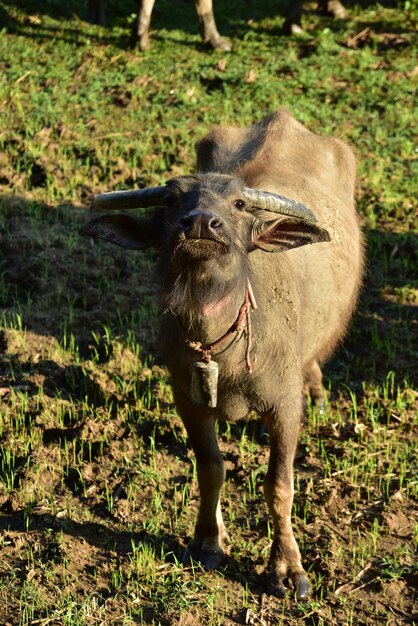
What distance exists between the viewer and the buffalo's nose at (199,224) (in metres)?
3.59

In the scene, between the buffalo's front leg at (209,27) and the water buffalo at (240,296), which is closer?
the water buffalo at (240,296)

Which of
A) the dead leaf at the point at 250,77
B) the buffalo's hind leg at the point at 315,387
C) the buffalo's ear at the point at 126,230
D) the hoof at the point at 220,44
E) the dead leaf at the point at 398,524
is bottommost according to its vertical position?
the dead leaf at the point at 398,524

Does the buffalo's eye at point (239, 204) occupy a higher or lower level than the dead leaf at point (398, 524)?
higher

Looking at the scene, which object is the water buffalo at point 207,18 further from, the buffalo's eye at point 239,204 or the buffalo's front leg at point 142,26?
the buffalo's eye at point 239,204

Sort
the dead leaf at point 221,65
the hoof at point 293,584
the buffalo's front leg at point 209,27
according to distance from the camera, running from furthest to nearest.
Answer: the buffalo's front leg at point 209,27 < the dead leaf at point 221,65 < the hoof at point 293,584

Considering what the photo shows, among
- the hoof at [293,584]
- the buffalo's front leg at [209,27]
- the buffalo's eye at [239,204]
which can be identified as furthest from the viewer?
the buffalo's front leg at [209,27]

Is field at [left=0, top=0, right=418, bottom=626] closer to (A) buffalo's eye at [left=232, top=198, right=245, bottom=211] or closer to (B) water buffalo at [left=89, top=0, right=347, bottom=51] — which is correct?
(B) water buffalo at [left=89, top=0, right=347, bottom=51]

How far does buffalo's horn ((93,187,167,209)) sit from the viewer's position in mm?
4023

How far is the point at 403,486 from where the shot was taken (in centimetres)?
518

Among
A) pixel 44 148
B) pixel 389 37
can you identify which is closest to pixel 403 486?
pixel 44 148

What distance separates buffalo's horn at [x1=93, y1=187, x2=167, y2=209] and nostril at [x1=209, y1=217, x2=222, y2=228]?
43 centimetres

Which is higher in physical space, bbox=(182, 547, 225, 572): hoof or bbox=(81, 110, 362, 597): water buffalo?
bbox=(81, 110, 362, 597): water buffalo

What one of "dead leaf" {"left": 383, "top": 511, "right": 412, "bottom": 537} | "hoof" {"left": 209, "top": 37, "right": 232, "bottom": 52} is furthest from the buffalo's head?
"hoof" {"left": 209, "top": 37, "right": 232, "bottom": 52}

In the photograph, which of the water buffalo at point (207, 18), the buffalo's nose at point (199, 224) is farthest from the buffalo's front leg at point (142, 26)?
the buffalo's nose at point (199, 224)
